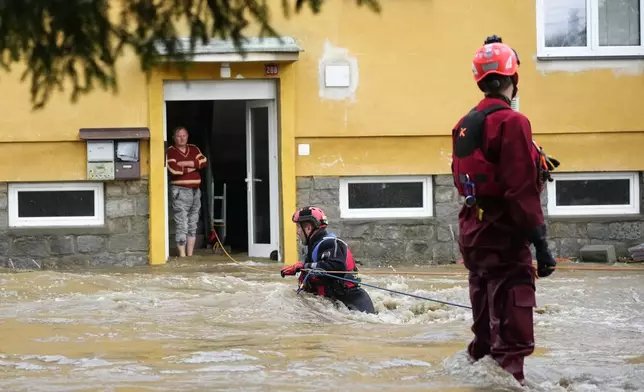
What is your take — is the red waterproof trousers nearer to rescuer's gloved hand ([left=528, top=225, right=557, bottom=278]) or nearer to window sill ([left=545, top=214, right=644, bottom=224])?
rescuer's gloved hand ([left=528, top=225, right=557, bottom=278])

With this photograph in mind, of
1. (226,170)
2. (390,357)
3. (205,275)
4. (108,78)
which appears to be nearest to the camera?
(108,78)

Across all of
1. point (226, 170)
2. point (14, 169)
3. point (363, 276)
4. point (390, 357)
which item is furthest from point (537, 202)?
point (226, 170)

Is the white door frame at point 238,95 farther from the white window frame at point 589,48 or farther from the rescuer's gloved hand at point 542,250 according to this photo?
the rescuer's gloved hand at point 542,250

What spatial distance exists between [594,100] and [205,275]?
6.34 m

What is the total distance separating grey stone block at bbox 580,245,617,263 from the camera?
16281mm

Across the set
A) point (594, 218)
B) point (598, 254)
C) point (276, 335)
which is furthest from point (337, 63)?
point (276, 335)

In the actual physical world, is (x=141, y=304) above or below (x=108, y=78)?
below

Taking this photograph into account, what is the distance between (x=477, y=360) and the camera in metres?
6.95

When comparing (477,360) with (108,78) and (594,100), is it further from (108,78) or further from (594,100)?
(594,100)

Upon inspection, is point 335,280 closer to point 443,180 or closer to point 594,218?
point 443,180

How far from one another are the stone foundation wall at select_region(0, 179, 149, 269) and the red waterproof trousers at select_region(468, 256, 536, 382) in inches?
414

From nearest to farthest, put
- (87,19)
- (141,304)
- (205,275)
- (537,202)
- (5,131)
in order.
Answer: (87,19)
(537,202)
(141,304)
(205,275)
(5,131)

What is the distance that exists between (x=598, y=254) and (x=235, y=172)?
7323 mm

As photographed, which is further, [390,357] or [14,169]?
[14,169]
